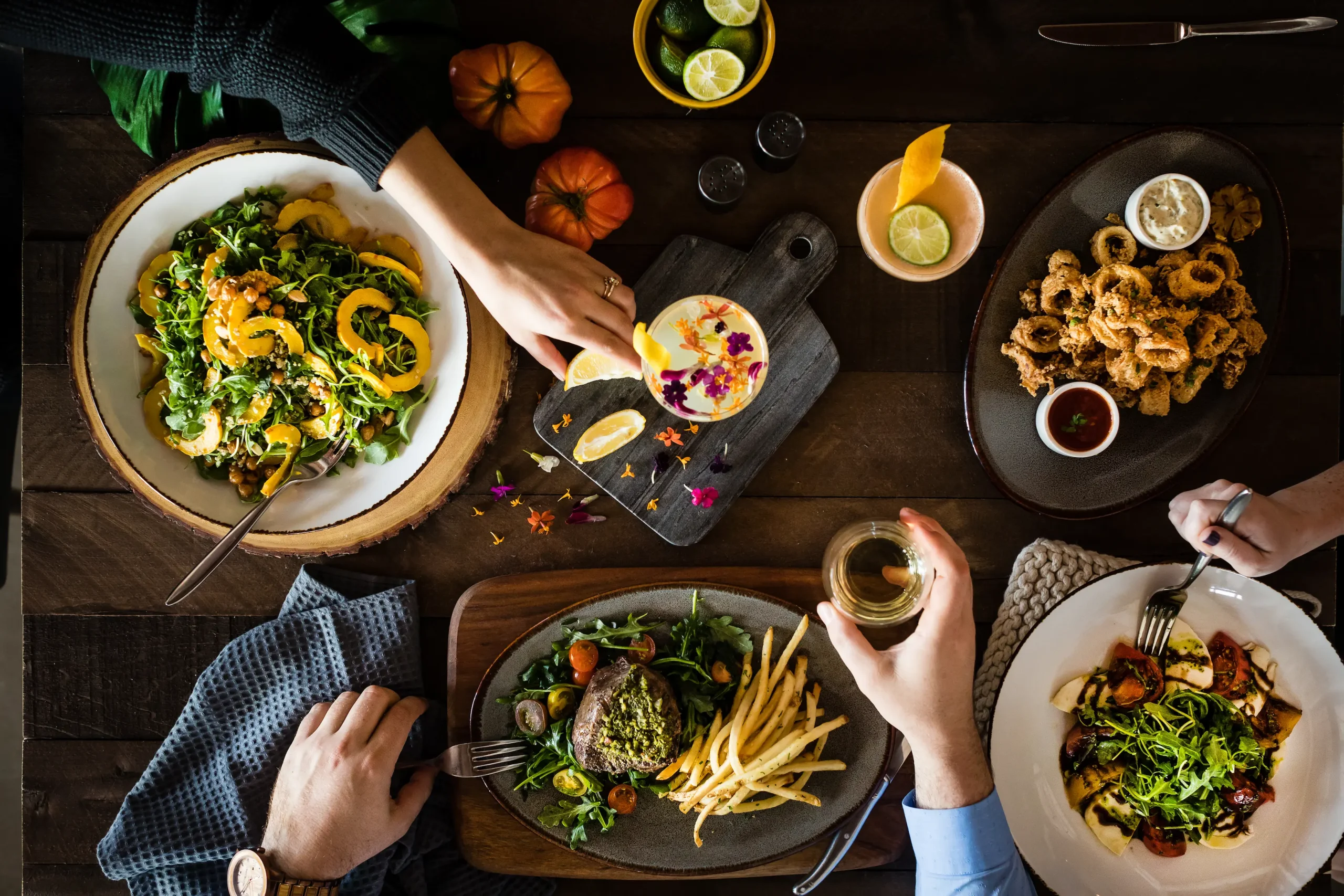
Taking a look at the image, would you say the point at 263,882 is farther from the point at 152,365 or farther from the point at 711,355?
the point at 711,355

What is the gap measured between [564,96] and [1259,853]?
286 cm

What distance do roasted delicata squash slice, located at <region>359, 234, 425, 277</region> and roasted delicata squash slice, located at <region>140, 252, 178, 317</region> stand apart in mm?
524

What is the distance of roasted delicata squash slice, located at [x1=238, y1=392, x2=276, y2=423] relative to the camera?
2273 mm

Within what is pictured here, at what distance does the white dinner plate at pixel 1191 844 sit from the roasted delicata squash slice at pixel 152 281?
2.52 m

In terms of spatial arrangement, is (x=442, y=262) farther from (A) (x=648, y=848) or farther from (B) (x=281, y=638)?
(A) (x=648, y=848)

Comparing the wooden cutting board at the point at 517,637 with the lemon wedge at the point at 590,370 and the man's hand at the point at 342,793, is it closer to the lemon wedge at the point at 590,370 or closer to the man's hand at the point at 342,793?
the man's hand at the point at 342,793

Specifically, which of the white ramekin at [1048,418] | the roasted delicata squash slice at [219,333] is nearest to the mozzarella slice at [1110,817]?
the white ramekin at [1048,418]

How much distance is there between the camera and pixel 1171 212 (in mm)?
2307

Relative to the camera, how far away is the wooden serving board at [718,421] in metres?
2.42

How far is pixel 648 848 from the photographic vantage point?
2.38 metres

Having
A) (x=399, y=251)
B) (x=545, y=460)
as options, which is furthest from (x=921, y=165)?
(x=399, y=251)

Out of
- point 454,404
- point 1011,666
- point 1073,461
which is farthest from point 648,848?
point 1073,461

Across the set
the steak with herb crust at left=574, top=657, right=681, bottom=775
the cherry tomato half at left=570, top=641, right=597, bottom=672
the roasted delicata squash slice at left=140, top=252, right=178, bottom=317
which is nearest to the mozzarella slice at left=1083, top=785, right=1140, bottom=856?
the steak with herb crust at left=574, top=657, right=681, bottom=775

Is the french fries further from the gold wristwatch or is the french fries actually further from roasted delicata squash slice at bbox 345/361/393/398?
roasted delicata squash slice at bbox 345/361/393/398
